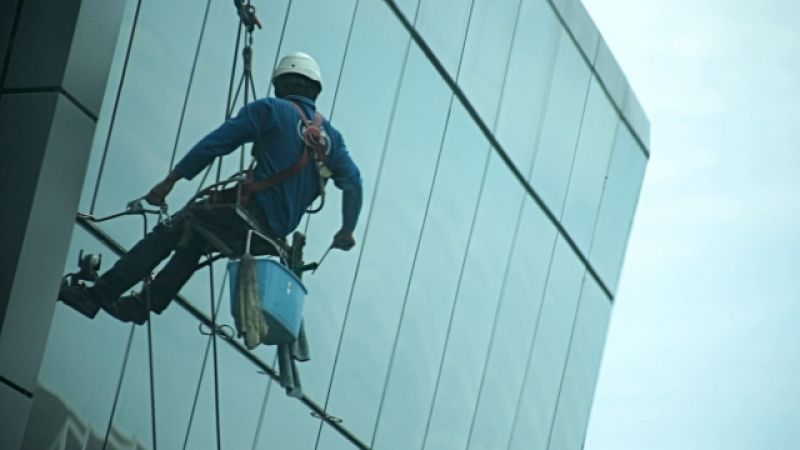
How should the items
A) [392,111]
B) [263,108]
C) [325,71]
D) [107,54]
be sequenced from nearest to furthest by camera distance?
[107,54] < [263,108] < [325,71] < [392,111]

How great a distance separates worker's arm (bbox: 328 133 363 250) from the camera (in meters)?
14.3

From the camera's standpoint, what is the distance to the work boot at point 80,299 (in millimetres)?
13375

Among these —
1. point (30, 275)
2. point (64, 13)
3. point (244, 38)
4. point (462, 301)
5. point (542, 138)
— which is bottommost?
point (30, 275)

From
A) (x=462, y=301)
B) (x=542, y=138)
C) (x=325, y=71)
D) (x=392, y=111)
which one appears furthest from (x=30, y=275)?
(x=542, y=138)

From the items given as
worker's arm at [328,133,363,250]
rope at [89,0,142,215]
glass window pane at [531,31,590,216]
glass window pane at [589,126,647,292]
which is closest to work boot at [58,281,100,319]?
rope at [89,0,142,215]

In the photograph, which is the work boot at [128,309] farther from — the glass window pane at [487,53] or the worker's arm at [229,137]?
the glass window pane at [487,53]

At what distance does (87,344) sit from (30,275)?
5.93 ft

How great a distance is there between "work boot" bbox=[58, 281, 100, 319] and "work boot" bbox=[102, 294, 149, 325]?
0.12m

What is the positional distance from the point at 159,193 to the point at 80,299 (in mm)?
1014

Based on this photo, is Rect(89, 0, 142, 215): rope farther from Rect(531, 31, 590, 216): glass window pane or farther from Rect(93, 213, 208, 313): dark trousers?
Rect(531, 31, 590, 216): glass window pane

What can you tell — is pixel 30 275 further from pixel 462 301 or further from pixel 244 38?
pixel 462 301

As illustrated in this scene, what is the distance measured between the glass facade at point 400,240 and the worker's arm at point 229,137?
65 cm

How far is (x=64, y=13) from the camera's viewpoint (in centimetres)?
1259

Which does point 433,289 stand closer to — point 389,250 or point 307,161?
point 389,250
